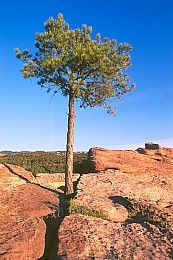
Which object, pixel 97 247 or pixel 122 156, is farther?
pixel 122 156

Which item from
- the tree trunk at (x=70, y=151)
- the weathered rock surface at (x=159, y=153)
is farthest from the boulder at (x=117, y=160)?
the tree trunk at (x=70, y=151)

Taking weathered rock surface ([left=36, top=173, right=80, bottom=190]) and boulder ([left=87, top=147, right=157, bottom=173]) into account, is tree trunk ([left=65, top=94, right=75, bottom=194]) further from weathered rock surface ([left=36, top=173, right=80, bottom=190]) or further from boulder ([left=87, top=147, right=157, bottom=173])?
weathered rock surface ([left=36, top=173, right=80, bottom=190])

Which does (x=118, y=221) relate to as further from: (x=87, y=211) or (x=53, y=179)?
(x=53, y=179)

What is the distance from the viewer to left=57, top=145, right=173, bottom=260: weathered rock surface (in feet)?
27.3

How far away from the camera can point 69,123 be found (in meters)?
16.8

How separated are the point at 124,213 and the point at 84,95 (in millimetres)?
7708

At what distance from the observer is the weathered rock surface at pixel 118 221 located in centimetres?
831

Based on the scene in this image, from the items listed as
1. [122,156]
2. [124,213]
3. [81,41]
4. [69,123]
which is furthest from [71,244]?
[122,156]

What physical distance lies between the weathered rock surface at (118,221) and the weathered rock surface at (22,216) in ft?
2.65

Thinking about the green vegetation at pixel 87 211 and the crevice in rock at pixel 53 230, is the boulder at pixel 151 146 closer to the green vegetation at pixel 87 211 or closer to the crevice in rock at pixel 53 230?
the crevice in rock at pixel 53 230

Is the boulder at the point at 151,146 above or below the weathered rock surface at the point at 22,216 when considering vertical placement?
above

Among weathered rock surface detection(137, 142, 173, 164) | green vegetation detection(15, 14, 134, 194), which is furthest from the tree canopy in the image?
weathered rock surface detection(137, 142, 173, 164)

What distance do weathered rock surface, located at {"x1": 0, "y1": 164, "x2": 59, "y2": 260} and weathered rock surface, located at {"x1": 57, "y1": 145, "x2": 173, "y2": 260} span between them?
81cm

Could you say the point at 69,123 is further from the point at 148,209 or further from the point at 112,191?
the point at 148,209
